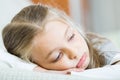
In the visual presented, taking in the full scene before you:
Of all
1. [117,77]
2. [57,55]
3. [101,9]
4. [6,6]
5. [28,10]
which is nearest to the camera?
[117,77]

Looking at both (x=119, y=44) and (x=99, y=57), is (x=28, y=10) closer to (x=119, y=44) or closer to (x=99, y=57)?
(x=99, y=57)

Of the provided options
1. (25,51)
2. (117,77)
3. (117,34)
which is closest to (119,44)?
(117,34)

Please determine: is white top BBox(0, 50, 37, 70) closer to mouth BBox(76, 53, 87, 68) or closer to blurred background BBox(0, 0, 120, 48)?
mouth BBox(76, 53, 87, 68)

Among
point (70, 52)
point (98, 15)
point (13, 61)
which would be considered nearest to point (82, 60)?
point (70, 52)

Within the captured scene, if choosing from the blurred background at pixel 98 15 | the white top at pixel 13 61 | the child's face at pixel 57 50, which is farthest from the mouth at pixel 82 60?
the blurred background at pixel 98 15

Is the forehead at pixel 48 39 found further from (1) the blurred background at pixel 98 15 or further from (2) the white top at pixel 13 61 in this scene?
(1) the blurred background at pixel 98 15

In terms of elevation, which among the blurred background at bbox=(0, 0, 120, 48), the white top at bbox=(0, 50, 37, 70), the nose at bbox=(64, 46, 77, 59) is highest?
the blurred background at bbox=(0, 0, 120, 48)

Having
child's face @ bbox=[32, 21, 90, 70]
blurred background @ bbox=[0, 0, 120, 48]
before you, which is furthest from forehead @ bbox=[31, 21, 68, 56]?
blurred background @ bbox=[0, 0, 120, 48]

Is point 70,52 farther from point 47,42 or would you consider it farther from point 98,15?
point 98,15

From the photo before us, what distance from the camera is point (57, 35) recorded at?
2.60 feet

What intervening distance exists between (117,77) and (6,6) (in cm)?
86

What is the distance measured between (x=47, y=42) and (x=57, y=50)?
34 millimetres

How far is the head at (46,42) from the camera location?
0.78 metres

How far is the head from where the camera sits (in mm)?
780
